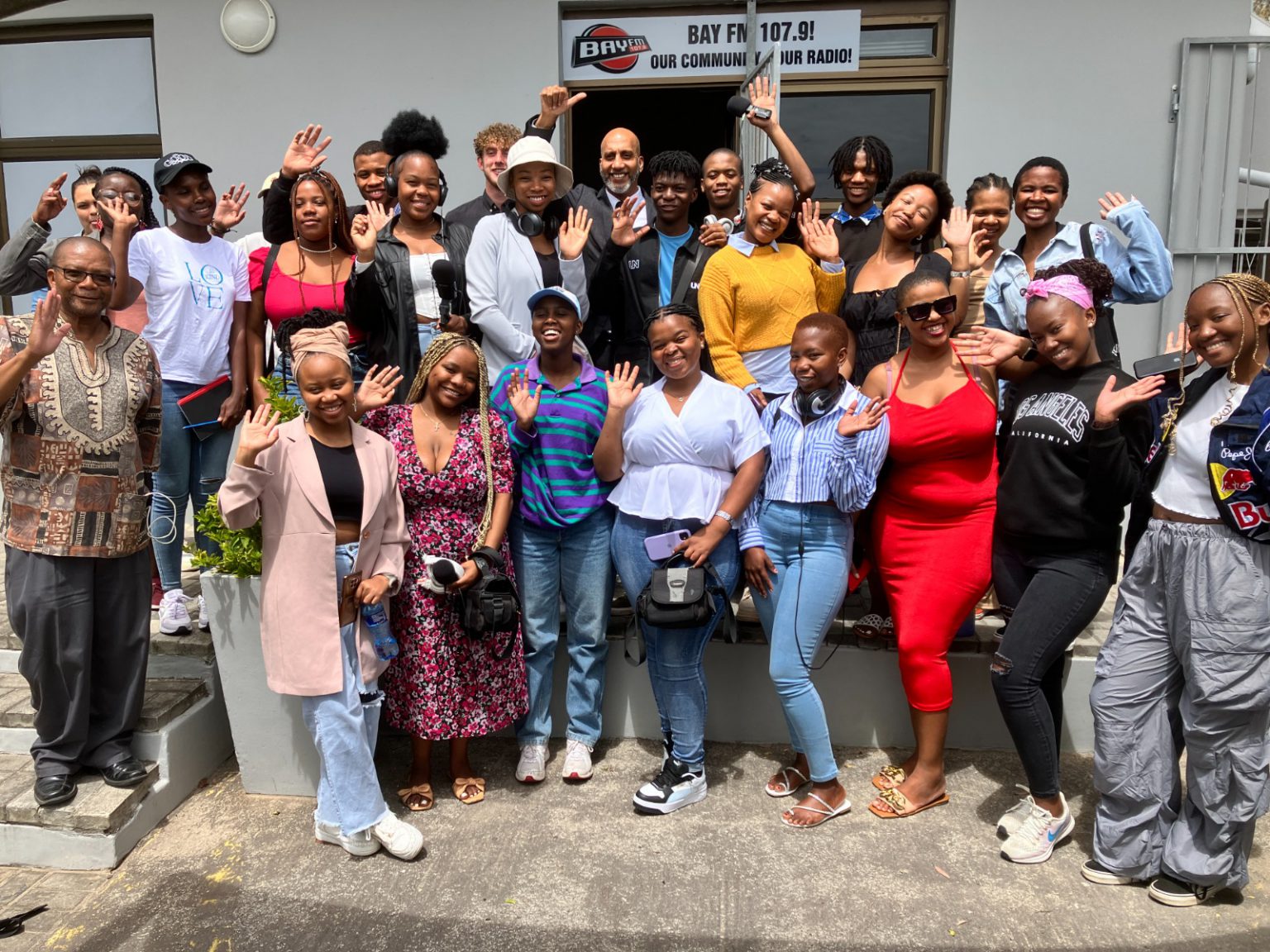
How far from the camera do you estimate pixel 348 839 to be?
3574 millimetres

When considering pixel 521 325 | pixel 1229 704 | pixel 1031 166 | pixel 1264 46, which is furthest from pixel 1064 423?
pixel 1264 46

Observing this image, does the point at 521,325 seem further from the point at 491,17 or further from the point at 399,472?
the point at 491,17

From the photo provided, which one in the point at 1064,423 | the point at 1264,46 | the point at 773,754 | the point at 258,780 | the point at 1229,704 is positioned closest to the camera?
the point at 1229,704

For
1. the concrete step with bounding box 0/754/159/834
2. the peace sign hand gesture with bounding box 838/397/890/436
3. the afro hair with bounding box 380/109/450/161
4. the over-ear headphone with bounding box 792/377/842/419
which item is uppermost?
the afro hair with bounding box 380/109/450/161

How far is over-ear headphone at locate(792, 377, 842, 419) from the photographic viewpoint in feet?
12.0

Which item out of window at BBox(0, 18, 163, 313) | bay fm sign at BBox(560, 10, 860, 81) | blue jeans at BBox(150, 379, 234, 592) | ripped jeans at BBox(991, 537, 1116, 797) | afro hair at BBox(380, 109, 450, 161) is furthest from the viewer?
window at BBox(0, 18, 163, 313)

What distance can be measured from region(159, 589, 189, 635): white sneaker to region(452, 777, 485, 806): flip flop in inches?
60.9

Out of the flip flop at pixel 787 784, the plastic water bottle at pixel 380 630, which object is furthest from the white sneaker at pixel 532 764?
the flip flop at pixel 787 784

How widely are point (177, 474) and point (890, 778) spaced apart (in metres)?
3.45

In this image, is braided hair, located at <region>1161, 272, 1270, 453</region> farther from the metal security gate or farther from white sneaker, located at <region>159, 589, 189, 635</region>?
white sneaker, located at <region>159, 589, 189, 635</region>

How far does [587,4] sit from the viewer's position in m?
6.78

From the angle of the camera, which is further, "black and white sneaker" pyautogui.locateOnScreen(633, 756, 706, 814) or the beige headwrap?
"black and white sneaker" pyautogui.locateOnScreen(633, 756, 706, 814)

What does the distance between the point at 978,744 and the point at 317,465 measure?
307 centimetres

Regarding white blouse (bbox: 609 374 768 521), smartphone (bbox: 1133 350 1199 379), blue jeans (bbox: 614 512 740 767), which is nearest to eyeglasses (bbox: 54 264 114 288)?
white blouse (bbox: 609 374 768 521)
